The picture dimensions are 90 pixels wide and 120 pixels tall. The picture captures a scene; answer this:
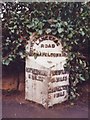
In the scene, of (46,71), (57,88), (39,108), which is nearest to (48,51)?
(46,71)

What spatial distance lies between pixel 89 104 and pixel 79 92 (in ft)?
0.60

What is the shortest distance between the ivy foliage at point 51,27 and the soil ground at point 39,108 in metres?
0.13

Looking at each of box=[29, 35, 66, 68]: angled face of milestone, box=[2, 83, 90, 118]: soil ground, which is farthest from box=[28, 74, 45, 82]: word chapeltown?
box=[2, 83, 90, 118]: soil ground

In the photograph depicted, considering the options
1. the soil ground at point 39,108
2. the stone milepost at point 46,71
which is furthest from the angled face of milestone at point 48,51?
the soil ground at point 39,108

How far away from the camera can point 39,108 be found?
3.01 m

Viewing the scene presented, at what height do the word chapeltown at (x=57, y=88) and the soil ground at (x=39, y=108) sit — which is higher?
the word chapeltown at (x=57, y=88)

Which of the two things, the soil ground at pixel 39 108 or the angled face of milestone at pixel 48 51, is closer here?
the soil ground at pixel 39 108

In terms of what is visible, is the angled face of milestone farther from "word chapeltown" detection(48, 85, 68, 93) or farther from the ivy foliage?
"word chapeltown" detection(48, 85, 68, 93)

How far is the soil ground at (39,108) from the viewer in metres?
2.91

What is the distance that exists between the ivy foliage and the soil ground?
132 mm

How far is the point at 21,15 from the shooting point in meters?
3.10

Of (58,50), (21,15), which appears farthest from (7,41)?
(58,50)

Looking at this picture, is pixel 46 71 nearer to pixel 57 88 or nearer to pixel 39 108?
pixel 57 88

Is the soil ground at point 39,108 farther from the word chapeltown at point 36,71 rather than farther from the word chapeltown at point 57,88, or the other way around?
the word chapeltown at point 36,71
